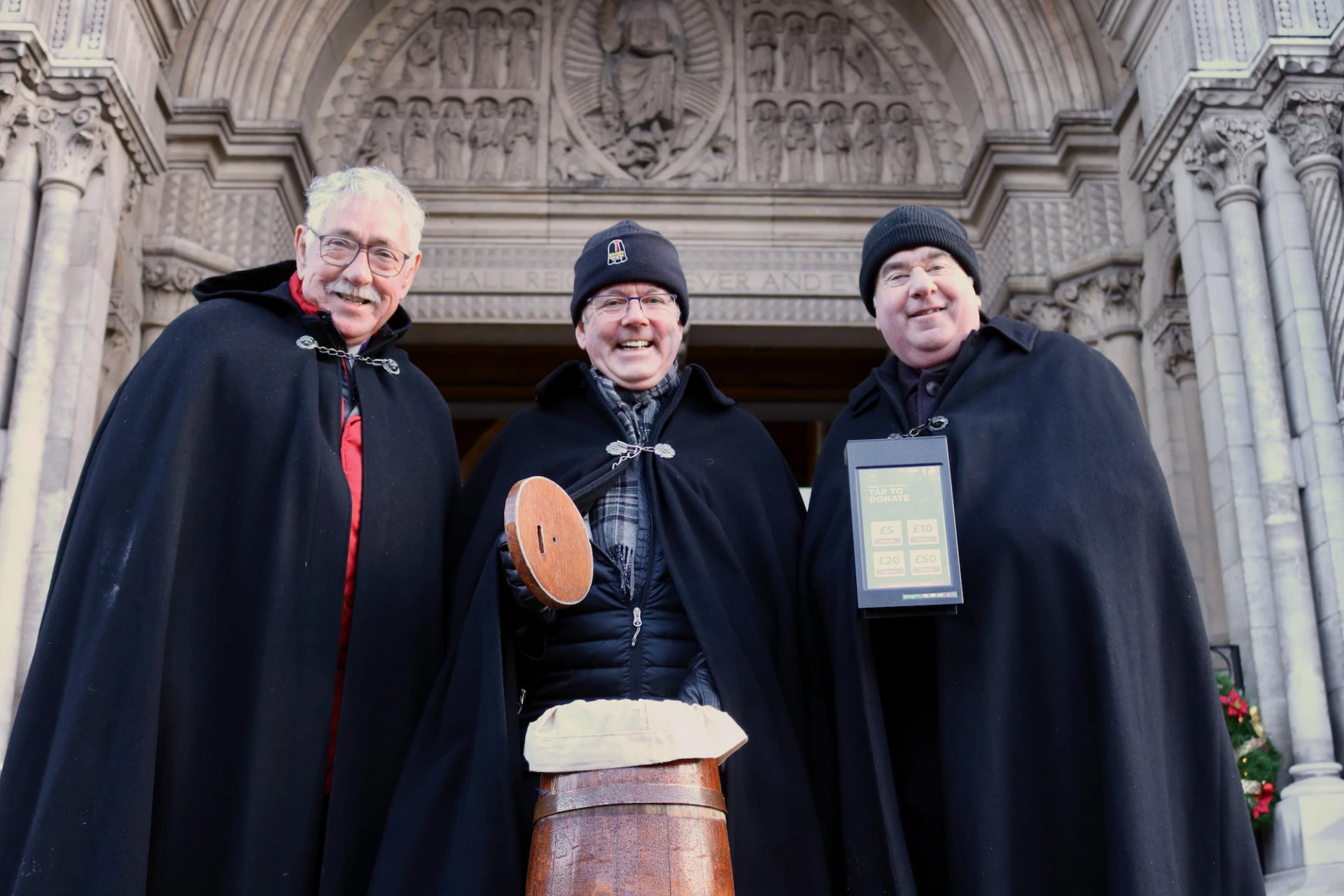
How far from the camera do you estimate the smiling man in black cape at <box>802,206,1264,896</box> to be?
9.76 feet

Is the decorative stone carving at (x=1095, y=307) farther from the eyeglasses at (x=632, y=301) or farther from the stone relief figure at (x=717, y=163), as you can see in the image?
the eyeglasses at (x=632, y=301)

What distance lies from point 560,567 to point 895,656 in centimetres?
99

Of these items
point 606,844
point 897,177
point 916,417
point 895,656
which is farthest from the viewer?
point 897,177

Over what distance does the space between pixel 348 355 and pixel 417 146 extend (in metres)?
7.43

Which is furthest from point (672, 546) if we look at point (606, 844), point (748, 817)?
point (606, 844)

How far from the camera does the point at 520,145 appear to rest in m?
10.6

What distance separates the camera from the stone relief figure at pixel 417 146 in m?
10.5

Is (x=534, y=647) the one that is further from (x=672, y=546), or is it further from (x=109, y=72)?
(x=109, y=72)

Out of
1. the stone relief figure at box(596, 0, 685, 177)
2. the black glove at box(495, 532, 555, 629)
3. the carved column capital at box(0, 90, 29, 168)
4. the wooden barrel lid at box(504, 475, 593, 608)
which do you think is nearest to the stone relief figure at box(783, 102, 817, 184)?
the stone relief figure at box(596, 0, 685, 177)

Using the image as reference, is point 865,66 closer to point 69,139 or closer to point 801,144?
point 801,144

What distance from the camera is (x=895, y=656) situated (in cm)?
340

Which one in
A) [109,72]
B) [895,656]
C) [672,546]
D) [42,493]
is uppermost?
[109,72]

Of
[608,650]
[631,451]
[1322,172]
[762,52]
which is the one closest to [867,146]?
[762,52]

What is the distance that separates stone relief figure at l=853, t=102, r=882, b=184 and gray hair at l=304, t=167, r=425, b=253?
292 inches
